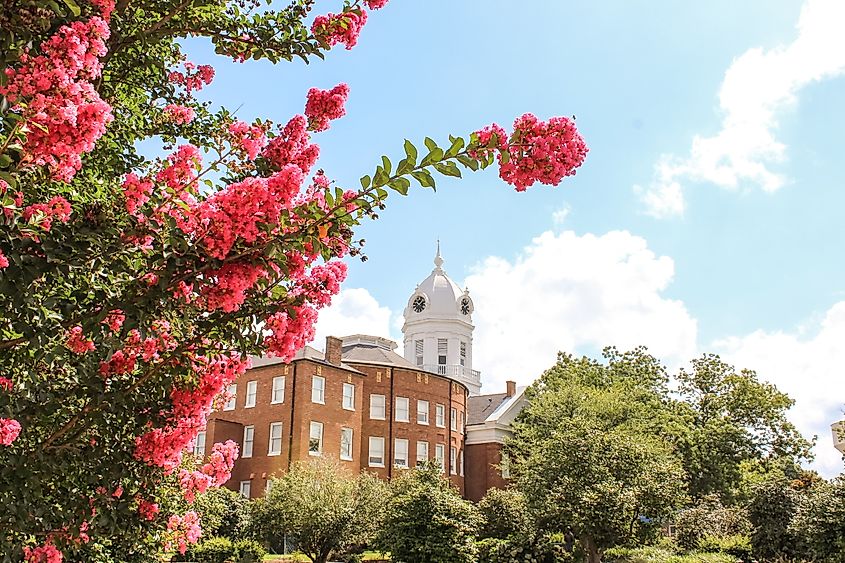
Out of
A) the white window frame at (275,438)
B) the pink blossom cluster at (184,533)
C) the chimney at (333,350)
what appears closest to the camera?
the pink blossom cluster at (184,533)

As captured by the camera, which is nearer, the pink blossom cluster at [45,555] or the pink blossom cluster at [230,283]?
the pink blossom cluster at [230,283]

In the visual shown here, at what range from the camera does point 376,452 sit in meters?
41.8

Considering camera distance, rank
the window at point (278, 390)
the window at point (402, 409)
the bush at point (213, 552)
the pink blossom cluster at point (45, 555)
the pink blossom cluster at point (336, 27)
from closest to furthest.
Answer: the pink blossom cluster at point (45, 555) → the pink blossom cluster at point (336, 27) → the bush at point (213, 552) → the window at point (278, 390) → the window at point (402, 409)

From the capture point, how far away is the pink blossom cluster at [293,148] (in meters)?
5.20

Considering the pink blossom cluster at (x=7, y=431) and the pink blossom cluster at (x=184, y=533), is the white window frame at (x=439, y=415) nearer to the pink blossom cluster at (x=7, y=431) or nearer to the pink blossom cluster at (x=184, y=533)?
the pink blossom cluster at (x=184, y=533)

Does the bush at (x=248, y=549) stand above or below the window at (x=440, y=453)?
below

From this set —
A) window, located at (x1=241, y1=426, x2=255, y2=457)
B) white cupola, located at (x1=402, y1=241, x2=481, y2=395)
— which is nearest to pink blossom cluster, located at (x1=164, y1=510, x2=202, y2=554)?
window, located at (x1=241, y1=426, x2=255, y2=457)

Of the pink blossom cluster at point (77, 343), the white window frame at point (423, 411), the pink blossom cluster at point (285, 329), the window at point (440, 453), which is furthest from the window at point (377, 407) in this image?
the pink blossom cluster at point (77, 343)

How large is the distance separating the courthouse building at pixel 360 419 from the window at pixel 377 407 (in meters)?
0.01

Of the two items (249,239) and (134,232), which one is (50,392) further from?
(249,239)

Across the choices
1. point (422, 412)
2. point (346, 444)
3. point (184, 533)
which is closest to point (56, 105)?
point (184, 533)

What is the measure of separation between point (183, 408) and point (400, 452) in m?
39.3

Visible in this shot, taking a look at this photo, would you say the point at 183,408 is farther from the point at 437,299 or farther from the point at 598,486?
the point at 437,299

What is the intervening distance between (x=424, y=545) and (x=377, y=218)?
2112 cm
